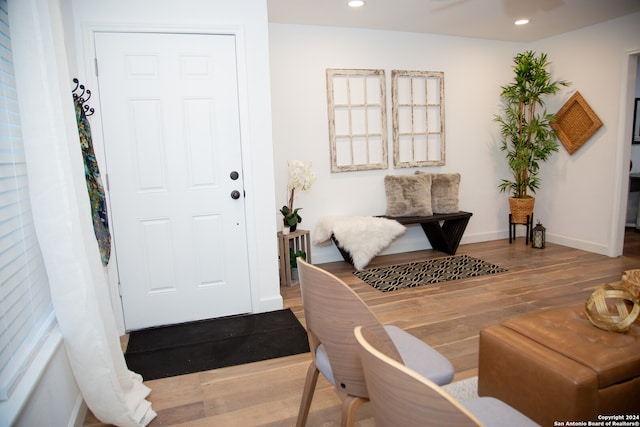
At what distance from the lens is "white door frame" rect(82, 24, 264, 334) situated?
8.61 ft

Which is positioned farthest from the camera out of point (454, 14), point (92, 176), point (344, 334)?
point (454, 14)

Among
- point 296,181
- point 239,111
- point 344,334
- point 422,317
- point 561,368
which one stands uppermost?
point 239,111

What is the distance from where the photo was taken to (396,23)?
4.14 metres

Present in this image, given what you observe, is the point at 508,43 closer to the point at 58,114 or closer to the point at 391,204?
the point at 391,204

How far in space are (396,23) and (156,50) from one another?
2529mm

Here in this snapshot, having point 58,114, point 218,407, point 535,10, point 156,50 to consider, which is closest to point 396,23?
point 535,10

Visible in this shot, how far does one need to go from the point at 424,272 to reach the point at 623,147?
8.27 feet

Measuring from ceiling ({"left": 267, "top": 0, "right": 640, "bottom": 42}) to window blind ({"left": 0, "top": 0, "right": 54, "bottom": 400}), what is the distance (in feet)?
7.92

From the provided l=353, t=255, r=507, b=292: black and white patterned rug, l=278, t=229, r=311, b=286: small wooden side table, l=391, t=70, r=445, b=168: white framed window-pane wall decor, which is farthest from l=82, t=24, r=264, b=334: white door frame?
l=391, t=70, r=445, b=168: white framed window-pane wall decor

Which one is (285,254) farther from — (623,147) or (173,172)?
(623,147)

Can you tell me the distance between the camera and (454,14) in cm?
388

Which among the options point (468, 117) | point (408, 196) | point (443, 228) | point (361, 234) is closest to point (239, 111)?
point (361, 234)

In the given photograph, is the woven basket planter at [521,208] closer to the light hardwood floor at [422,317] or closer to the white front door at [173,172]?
the light hardwood floor at [422,317]

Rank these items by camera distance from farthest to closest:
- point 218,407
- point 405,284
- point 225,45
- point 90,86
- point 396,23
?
1. point 396,23
2. point 405,284
3. point 225,45
4. point 90,86
5. point 218,407
